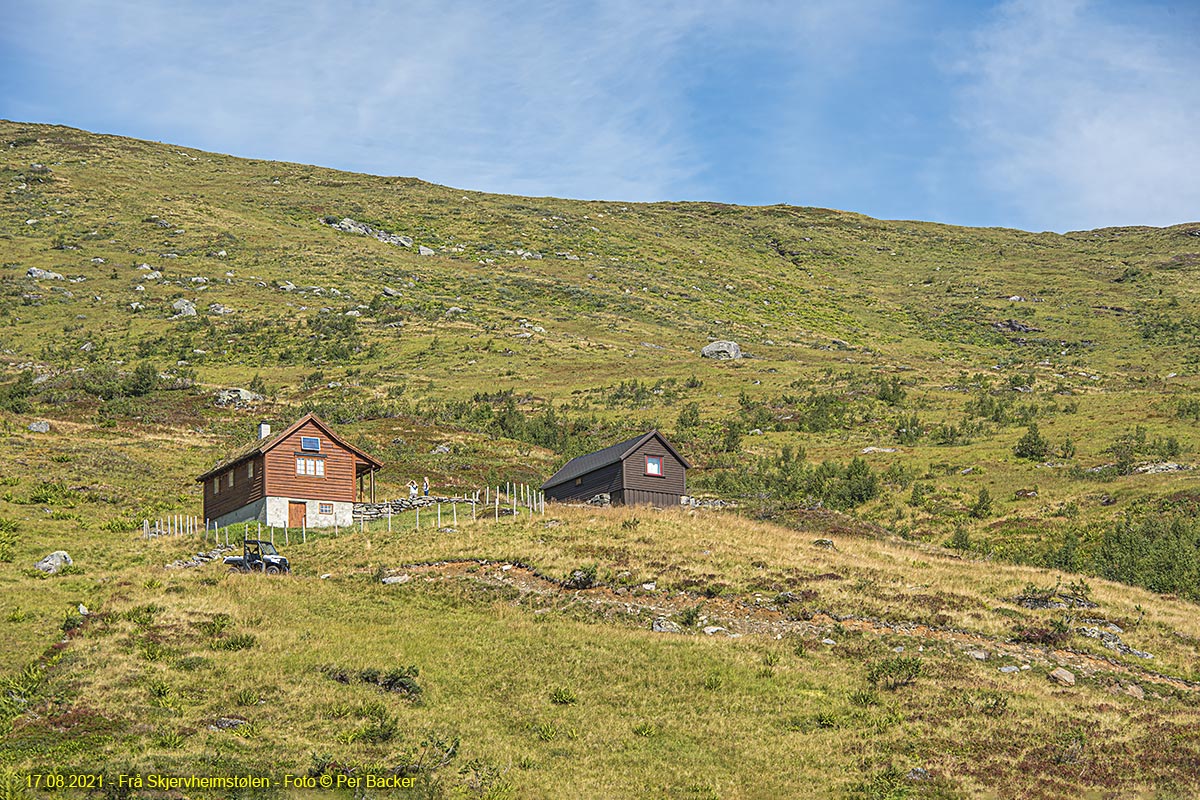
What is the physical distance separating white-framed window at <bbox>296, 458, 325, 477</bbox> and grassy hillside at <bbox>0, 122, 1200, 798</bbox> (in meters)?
7.62

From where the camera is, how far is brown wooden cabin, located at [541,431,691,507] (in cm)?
6272

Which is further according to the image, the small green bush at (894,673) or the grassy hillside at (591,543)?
the small green bush at (894,673)

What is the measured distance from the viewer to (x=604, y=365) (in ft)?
382

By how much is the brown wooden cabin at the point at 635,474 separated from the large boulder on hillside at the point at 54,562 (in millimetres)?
30172

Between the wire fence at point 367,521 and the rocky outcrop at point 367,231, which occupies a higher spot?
the rocky outcrop at point 367,231

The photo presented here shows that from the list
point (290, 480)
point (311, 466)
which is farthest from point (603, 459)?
point (290, 480)

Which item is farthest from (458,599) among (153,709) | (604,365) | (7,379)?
(604,365)

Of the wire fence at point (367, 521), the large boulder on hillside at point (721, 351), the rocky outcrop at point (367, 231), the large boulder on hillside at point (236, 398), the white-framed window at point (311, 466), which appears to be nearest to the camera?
the wire fence at point (367, 521)

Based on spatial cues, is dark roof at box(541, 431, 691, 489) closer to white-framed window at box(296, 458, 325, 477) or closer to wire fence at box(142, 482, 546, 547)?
wire fence at box(142, 482, 546, 547)

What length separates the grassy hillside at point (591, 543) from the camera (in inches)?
1027

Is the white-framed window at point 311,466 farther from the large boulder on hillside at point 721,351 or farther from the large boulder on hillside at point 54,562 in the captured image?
the large boulder on hillside at point 721,351

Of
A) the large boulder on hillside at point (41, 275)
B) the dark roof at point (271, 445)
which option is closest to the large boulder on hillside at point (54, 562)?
the dark roof at point (271, 445)

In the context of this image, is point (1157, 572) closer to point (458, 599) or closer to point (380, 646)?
point (458, 599)

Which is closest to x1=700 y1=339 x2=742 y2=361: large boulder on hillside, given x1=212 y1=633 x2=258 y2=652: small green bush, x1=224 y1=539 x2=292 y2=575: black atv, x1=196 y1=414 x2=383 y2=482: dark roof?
x1=196 y1=414 x2=383 y2=482: dark roof
